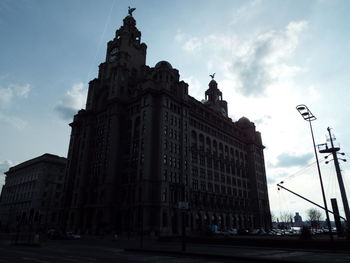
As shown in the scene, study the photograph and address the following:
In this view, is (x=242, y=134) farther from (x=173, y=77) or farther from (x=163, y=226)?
(x=163, y=226)

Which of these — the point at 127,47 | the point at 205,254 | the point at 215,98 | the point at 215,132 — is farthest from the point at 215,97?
the point at 205,254

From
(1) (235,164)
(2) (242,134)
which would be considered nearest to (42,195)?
(1) (235,164)

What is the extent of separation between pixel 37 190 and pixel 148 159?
7017cm

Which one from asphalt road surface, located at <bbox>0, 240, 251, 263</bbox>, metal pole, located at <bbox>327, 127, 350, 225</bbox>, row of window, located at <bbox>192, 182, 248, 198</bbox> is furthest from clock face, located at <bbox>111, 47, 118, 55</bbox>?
asphalt road surface, located at <bbox>0, 240, 251, 263</bbox>

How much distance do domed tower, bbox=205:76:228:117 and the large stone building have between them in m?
15.0

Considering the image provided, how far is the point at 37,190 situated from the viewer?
112062 mm

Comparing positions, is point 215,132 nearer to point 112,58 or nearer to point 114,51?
point 112,58

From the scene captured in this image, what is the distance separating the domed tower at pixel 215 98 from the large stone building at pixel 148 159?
14989 mm

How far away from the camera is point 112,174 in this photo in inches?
2985

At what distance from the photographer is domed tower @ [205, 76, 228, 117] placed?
126 meters

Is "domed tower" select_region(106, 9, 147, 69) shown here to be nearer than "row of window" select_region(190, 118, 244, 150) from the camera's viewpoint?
No

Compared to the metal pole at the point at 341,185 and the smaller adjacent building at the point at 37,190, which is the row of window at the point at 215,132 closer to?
the metal pole at the point at 341,185

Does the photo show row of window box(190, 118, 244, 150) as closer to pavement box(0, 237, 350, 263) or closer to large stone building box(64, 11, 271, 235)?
large stone building box(64, 11, 271, 235)

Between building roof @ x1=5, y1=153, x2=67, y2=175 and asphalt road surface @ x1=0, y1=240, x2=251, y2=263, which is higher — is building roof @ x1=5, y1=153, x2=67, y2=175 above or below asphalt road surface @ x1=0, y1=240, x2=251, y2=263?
above
